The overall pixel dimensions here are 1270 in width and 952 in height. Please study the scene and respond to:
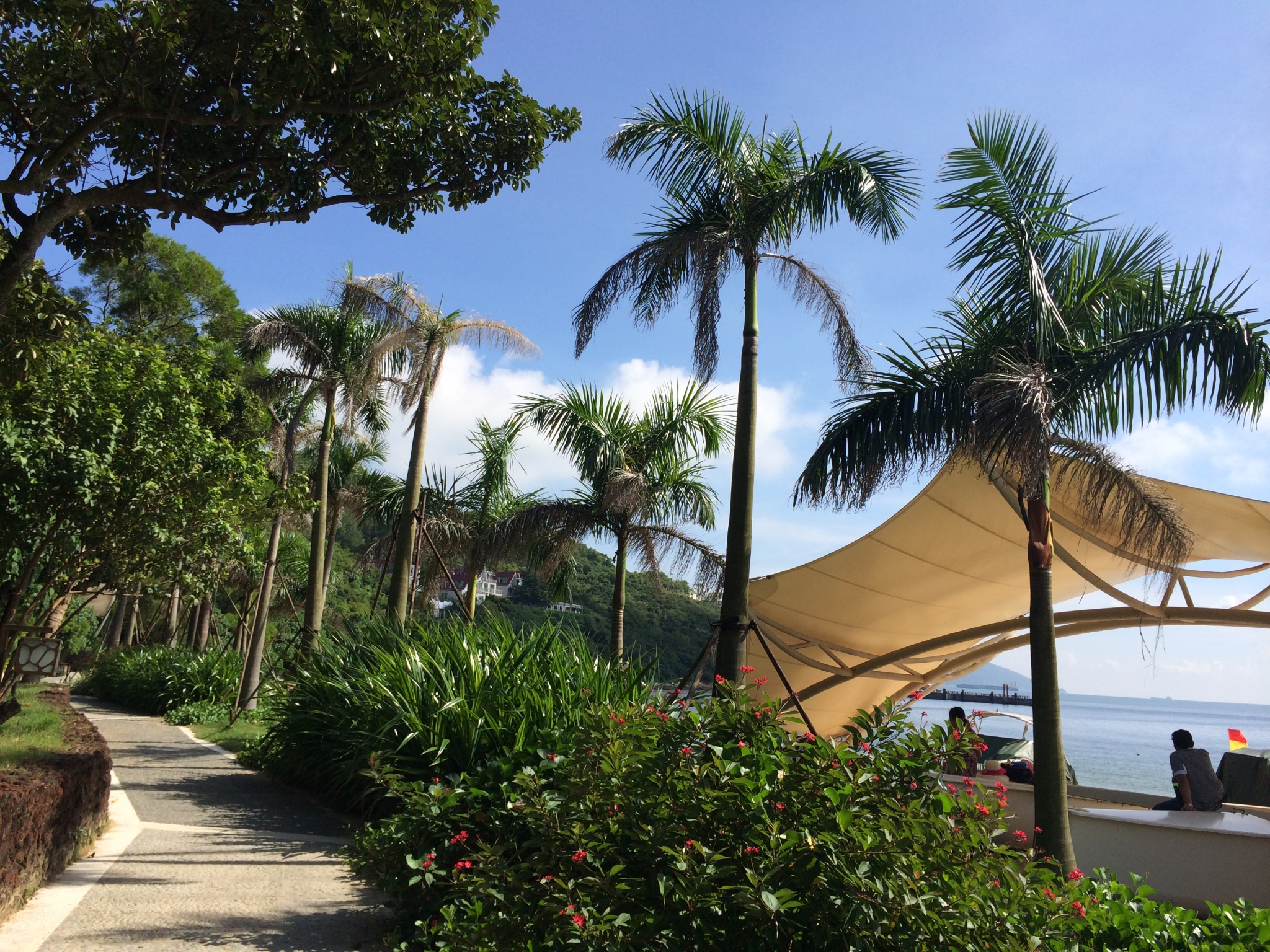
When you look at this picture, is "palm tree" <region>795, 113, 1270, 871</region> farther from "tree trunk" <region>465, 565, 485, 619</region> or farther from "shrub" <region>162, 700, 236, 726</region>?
"shrub" <region>162, 700, 236, 726</region>

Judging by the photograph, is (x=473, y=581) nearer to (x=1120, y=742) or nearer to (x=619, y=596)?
(x=619, y=596)

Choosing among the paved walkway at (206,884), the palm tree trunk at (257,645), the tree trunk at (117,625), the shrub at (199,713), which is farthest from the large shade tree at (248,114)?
the tree trunk at (117,625)

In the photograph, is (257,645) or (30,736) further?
(257,645)

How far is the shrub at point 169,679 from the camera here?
58.6 ft

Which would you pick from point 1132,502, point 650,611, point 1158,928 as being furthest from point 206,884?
point 650,611

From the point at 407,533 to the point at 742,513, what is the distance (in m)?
6.15

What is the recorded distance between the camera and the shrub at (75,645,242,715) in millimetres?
17859

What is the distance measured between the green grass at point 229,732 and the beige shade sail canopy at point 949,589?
7.45m

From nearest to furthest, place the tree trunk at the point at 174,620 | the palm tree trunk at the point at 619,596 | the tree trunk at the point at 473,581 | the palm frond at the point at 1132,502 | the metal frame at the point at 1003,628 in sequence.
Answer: the palm frond at the point at 1132,502
the metal frame at the point at 1003,628
the palm tree trunk at the point at 619,596
the tree trunk at the point at 473,581
the tree trunk at the point at 174,620

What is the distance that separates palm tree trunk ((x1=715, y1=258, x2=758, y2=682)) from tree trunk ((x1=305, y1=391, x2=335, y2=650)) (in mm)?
8623

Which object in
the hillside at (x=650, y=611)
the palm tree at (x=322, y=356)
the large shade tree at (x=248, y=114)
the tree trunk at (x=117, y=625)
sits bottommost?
the tree trunk at (x=117, y=625)

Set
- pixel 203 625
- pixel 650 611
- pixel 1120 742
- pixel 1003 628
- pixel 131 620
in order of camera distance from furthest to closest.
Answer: pixel 1120 742 → pixel 131 620 → pixel 203 625 → pixel 650 611 → pixel 1003 628

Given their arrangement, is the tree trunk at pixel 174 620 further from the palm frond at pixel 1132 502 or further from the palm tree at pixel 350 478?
the palm frond at pixel 1132 502

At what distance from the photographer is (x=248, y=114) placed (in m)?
4.53
